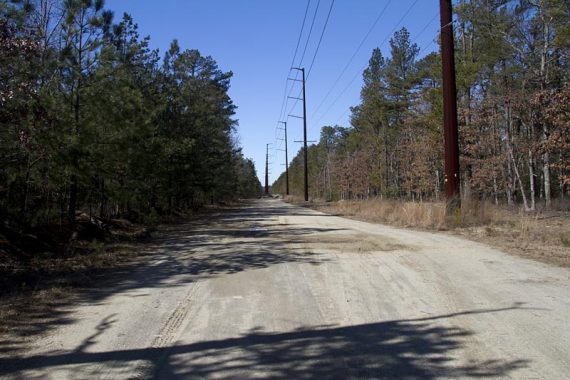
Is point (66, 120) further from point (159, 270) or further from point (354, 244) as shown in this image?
point (354, 244)

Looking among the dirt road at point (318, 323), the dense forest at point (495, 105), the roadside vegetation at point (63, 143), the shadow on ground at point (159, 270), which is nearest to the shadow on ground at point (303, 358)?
the dirt road at point (318, 323)

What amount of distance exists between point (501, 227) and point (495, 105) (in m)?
15.6

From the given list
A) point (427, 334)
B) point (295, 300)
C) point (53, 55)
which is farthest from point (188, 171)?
point (427, 334)

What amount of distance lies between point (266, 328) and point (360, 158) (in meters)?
52.2

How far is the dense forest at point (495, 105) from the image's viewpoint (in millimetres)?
23078

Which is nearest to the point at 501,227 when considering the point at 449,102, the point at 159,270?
the point at 449,102

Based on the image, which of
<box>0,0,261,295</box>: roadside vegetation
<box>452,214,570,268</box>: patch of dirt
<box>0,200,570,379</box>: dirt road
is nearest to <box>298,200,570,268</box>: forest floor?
<box>452,214,570,268</box>: patch of dirt

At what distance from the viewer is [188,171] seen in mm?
25906

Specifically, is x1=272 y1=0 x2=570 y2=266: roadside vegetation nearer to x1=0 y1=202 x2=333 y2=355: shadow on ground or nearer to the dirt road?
the dirt road

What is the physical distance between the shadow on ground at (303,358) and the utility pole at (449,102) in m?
13.4

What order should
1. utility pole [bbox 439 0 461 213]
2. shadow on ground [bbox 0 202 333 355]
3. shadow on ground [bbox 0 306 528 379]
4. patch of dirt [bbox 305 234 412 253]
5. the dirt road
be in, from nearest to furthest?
shadow on ground [bbox 0 306 528 379] < the dirt road < shadow on ground [bbox 0 202 333 355] < patch of dirt [bbox 305 234 412 253] < utility pole [bbox 439 0 461 213]

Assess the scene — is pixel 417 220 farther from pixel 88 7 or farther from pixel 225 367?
pixel 225 367

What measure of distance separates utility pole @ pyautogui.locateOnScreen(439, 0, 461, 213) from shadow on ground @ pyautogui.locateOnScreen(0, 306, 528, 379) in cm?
1342

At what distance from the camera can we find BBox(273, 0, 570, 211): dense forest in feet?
Answer: 75.7
